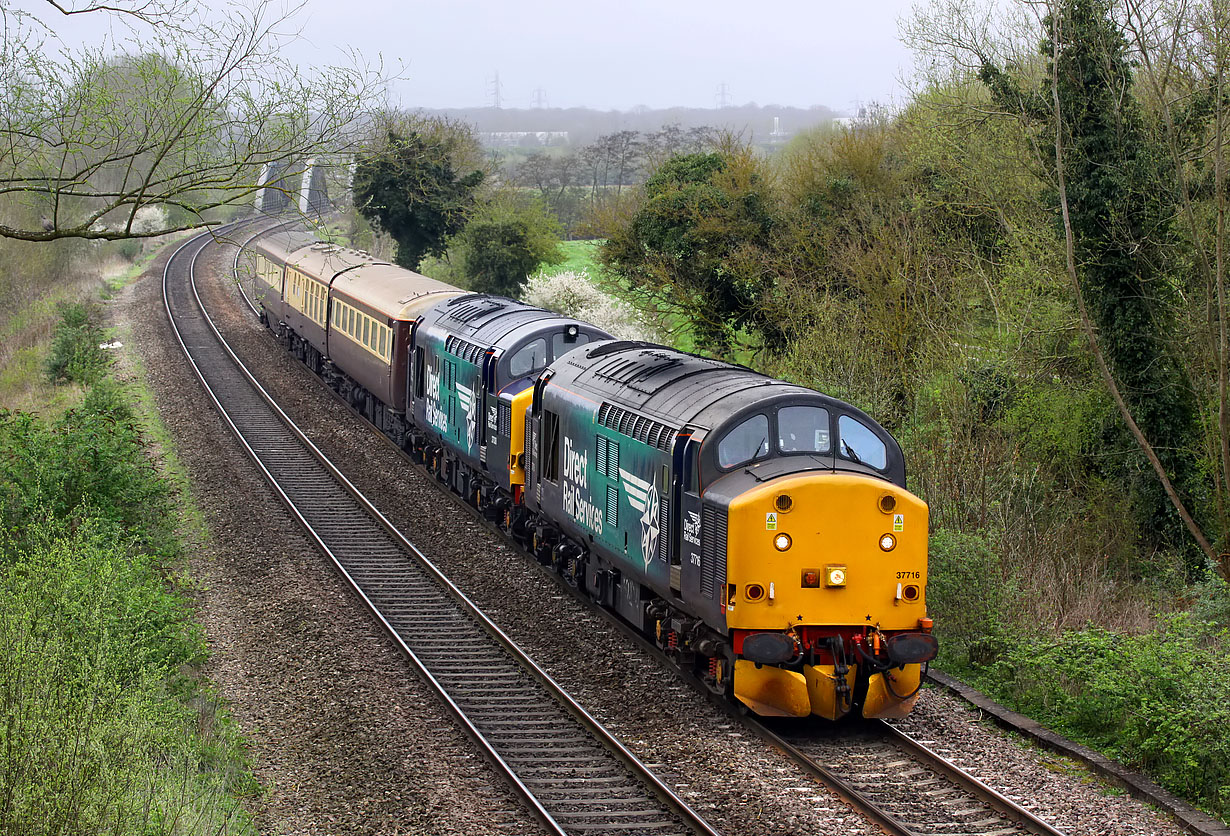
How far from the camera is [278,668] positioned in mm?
14000

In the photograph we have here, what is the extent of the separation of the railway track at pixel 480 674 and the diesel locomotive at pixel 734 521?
1553 mm

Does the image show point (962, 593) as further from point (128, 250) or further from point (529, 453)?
point (128, 250)

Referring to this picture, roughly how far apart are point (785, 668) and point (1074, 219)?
11.7m

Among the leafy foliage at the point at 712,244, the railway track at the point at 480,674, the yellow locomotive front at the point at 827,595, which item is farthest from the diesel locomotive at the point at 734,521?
the leafy foliage at the point at 712,244

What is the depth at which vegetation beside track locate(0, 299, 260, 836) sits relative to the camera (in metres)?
7.05

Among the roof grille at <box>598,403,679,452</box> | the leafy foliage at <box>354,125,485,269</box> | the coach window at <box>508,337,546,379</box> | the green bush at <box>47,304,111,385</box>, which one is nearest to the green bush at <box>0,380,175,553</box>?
the coach window at <box>508,337,546,379</box>

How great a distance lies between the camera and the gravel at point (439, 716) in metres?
9.99

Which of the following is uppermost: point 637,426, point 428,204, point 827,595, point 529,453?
point 428,204

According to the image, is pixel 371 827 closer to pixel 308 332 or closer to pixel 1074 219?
pixel 1074 219

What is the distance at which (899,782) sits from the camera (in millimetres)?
10547

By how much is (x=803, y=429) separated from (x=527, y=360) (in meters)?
8.48

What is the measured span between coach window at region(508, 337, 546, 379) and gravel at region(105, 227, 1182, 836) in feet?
9.54

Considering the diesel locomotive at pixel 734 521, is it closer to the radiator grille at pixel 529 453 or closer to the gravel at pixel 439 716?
the radiator grille at pixel 529 453

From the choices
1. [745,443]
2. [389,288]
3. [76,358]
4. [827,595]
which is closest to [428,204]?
[76,358]
